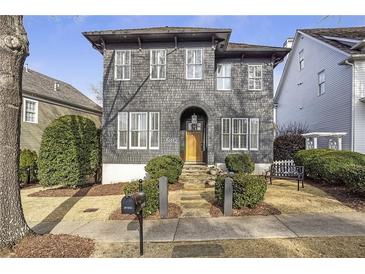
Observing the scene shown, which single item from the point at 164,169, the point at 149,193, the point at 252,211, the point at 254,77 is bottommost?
the point at 252,211

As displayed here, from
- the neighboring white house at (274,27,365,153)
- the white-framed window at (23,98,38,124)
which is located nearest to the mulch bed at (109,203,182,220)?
the neighboring white house at (274,27,365,153)

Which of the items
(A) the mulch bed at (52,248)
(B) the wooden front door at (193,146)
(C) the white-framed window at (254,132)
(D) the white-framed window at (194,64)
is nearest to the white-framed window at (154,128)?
(B) the wooden front door at (193,146)

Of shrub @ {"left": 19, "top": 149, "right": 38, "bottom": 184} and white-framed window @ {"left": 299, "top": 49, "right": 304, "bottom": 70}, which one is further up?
white-framed window @ {"left": 299, "top": 49, "right": 304, "bottom": 70}

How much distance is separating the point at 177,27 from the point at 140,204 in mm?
11477

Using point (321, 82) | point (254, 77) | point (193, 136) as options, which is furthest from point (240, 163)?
point (321, 82)

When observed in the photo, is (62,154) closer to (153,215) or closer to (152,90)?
(152,90)

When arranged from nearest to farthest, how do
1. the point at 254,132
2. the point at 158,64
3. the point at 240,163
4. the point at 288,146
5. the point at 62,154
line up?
the point at 62,154
the point at 240,163
the point at 158,64
the point at 254,132
the point at 288,146

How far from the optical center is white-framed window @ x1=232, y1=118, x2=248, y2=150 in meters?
14.6

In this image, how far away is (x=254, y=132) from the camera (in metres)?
14.6

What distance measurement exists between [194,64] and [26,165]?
1079 centimetres

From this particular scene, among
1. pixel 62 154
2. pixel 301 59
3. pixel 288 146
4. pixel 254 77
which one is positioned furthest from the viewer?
pixel 301 59

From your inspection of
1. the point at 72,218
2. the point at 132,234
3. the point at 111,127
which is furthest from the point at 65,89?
the point at 132,234

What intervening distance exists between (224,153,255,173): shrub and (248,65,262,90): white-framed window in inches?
161

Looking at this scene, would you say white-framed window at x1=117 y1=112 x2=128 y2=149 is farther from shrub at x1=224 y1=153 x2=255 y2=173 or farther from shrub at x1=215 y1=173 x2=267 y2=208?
shrub at x1=215 y1=173 x2=267 y2=208
